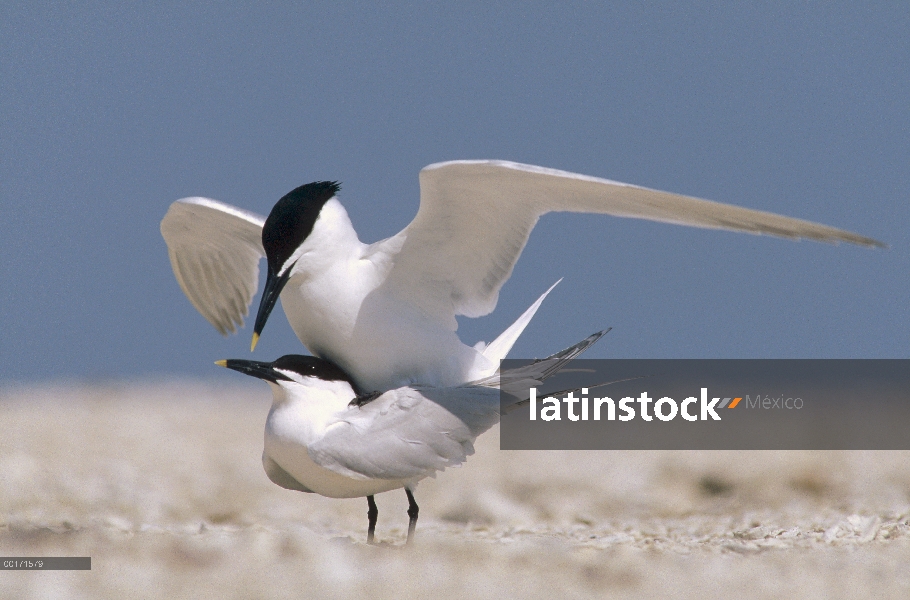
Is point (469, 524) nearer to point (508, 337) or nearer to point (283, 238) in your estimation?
point (508, 337)

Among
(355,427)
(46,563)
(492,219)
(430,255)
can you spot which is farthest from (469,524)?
(46,563)

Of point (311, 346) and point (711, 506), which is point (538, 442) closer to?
point (711, 506)

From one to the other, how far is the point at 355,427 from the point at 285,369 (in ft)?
1.40

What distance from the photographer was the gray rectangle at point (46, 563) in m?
4.05

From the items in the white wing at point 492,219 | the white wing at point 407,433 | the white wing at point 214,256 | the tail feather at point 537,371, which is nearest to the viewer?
the white wing at point 492,219

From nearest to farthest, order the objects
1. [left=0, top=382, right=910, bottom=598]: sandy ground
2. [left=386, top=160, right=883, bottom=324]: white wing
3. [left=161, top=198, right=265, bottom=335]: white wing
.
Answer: [left=0, top=382, right=910, bottom=598]: sandy ground
[left=386, top=160, right=883, bottom=324]: white wing
[left=161, top=198, right=265, bottom=335]: white wing

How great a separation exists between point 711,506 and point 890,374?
1467 centimetres

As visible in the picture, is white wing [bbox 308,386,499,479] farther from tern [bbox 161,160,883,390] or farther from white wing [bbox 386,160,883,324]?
white wing [bbox 386,160,883,324]

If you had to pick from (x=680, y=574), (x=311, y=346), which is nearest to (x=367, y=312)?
(x=311, y=346)

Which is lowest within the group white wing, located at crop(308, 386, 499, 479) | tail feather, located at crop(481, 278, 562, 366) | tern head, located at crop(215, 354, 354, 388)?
white wing, located at crop(308, 386, 499, 479)

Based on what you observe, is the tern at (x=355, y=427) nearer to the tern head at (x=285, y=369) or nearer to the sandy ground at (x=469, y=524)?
the tern head at (x=285, y=369)

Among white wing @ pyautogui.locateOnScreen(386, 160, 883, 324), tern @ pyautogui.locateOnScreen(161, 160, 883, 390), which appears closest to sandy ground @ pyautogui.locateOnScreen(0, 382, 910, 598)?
tern @ pyautogui.locateOnScreen(161, 160, 883, 390)

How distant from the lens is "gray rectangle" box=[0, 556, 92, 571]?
13.3 feet

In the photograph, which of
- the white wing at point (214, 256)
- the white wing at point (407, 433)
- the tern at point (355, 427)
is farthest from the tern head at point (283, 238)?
the white wing at point (214, 256)
